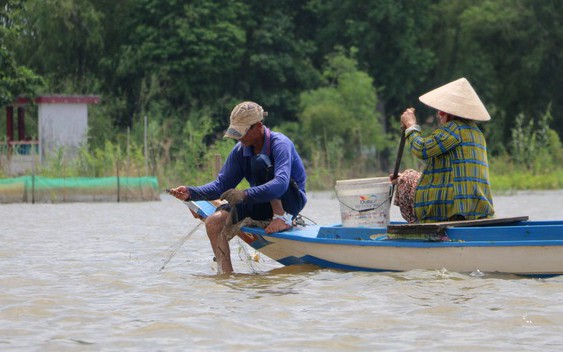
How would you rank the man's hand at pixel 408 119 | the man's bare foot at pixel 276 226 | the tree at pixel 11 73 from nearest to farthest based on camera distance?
the man's hand at pixel 408 119 < the man's bare foot at pixel 276 226 < the tree at pixel 11 73

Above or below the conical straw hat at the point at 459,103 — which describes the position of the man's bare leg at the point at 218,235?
below

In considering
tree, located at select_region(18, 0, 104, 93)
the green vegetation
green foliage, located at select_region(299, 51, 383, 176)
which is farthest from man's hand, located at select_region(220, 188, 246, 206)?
tree, located at select_region(18, 0, 104, 93)

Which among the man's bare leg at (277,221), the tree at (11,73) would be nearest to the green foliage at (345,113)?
the tree at (11,73)

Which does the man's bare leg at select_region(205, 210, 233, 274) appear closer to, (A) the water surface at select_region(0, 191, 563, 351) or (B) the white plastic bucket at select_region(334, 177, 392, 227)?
(A) the water surface at select_region(0, 191, 563, 351)

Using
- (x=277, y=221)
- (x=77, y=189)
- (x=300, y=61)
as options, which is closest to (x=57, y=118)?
(x=77, y=189)

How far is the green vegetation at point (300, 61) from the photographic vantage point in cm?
3647

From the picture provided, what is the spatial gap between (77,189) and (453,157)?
14.9 metres

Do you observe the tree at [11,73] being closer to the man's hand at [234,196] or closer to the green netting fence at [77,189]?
the green netting fence at [77,189]

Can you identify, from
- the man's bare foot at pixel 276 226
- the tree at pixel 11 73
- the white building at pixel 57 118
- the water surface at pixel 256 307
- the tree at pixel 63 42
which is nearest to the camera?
the water surface at pixel 256 307

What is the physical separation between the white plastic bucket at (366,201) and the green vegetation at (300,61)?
2358 centimetres

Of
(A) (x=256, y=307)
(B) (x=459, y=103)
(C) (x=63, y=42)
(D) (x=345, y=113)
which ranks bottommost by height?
(A) (x=256, y=307)

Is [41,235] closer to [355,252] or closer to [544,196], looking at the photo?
[355,252]

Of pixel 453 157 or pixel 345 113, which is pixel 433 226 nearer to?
pixel 453 157

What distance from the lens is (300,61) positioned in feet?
132
